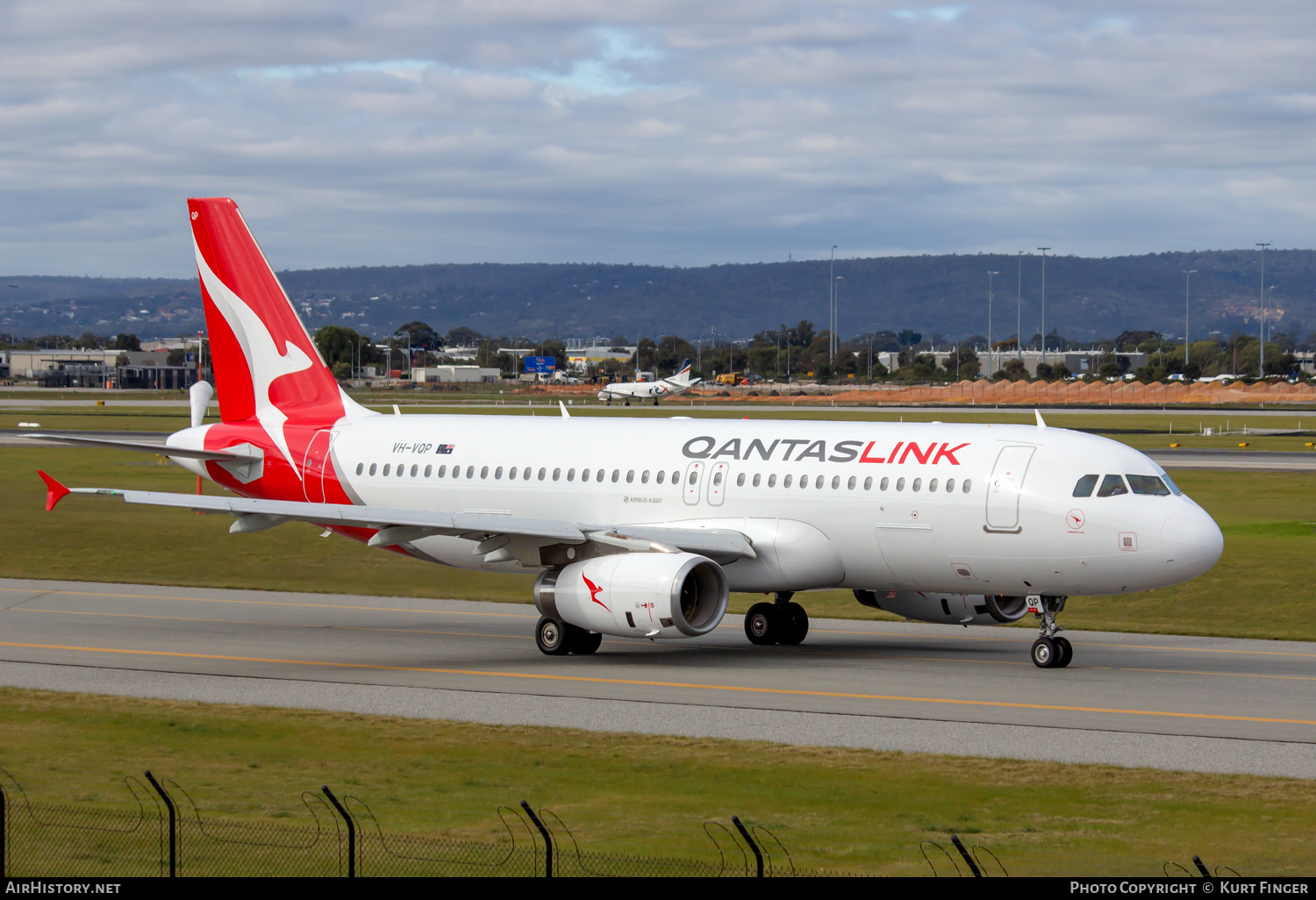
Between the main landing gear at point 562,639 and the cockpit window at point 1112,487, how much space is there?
9.57 m

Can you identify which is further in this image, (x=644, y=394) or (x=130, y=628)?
(x=644, y=394)

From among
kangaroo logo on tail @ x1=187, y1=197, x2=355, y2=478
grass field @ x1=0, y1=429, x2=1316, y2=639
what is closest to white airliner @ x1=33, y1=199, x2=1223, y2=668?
kangaroo logo on tail @ x1=187, y1=197, x2=355, y2=478

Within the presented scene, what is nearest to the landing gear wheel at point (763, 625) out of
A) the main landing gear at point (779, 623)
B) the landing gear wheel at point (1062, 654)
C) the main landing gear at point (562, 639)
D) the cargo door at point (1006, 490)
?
the main landing gear at point (779, 623)

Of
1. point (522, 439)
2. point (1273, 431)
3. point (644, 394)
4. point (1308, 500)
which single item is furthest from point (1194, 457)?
point (644, 394)

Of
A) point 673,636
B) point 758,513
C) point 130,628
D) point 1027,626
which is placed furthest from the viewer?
point 1027,626

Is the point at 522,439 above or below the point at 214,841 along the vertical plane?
above

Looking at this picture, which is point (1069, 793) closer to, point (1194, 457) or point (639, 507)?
point (639, 507)

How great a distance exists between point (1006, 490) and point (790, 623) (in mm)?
5938

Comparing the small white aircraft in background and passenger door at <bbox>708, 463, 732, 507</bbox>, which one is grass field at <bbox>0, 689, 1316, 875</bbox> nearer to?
passenger door at <bbox>708, 463, 732, 507</bbox>

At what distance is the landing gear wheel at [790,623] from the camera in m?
31.0

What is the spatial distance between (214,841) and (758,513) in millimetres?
15804

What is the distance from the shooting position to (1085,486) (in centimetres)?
2677

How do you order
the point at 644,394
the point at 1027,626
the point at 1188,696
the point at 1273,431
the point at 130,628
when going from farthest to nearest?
the point at 644,394 → the point at 1273,431 → the point at 1027,626 → the point at 130,628 → the point at 1188,696

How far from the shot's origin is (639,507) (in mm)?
30734
